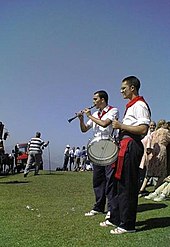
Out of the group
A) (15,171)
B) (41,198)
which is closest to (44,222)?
(41,198)

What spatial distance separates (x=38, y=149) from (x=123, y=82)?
545 inches

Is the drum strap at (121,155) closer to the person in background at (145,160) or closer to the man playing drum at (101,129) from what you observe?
the man playing drum at (101,129)

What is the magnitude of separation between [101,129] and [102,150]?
93 centimetres

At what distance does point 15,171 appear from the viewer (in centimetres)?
2625

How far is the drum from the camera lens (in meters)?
6.02

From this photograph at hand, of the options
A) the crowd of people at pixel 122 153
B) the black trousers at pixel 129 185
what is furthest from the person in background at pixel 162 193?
the black trousers at pixel 129 185

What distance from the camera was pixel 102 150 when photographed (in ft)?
20.4

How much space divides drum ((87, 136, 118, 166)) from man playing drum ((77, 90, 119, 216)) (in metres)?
0.33

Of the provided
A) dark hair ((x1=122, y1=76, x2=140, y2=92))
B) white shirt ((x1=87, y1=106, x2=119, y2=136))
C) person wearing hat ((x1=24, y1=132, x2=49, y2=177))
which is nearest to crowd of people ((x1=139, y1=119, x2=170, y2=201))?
white shirt ((x1=87, y1=106, x2=119, y2=136))

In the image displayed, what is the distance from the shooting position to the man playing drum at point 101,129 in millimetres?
6680

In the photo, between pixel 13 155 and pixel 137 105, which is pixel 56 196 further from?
pixel 13 155

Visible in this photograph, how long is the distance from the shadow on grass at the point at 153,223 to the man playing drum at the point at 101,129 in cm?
59

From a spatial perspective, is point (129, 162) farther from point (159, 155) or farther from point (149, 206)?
point (159, 155)

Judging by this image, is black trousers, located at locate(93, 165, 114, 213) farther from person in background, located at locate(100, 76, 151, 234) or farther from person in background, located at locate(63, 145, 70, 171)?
person in background, located at locate(63, 145, 70, 171)
